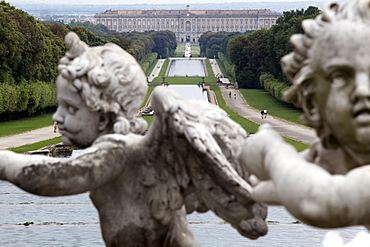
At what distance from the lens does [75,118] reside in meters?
4.52

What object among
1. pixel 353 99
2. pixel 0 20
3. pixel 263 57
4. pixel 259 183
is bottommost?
pixel 263 57

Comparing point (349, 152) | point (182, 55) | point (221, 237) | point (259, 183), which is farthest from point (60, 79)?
point (182, 55)

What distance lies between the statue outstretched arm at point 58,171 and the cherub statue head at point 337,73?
174 cm

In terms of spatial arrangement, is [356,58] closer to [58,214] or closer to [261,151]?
[261,151]

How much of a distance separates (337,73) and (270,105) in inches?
1864

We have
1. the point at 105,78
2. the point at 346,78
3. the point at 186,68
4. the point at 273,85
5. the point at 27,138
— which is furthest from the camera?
the point at 186,68

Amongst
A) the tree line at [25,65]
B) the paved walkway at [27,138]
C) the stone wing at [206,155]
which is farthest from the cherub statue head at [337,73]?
the tree line at [25,65]

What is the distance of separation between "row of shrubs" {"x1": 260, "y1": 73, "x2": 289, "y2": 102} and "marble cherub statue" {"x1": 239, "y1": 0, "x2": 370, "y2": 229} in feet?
141

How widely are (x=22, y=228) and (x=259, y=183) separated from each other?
249 inches

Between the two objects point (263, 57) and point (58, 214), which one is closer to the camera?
point (58, 214)

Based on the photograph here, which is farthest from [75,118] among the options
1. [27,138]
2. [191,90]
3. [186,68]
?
[186,68]

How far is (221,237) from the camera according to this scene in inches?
308

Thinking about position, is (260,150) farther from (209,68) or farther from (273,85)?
(209,68)

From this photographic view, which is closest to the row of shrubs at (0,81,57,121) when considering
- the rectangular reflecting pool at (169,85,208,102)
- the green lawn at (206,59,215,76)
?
the rectangular reflecting pool at (169,85,208,102)
